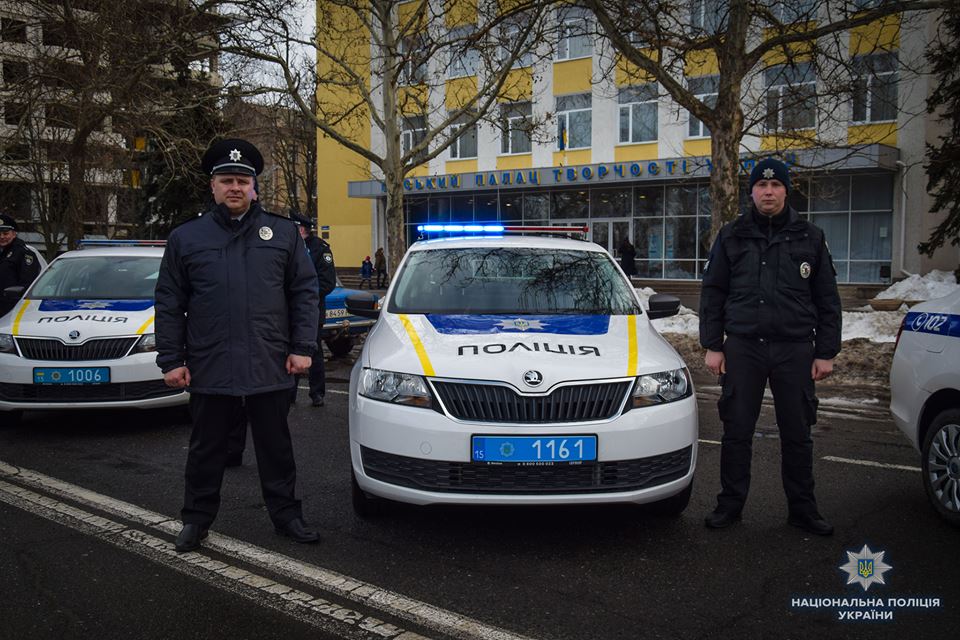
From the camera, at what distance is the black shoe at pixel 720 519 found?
4.45 m

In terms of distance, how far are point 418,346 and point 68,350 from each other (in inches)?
150

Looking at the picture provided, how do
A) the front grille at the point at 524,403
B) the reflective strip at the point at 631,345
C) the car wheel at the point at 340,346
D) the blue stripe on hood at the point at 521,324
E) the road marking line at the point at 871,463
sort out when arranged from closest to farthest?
the front grille at the point at 524,403, the reflective strip at the point at 631,345, the blue stripe on hood at the point at 521,324, the road marking line at the point at 871,463, the car wheel at the point at 340,346

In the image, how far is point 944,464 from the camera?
14.6ft

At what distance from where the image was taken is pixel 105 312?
7.12m

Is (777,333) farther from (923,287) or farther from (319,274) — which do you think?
(923,287)

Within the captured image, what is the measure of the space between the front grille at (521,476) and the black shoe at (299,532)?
1.73 feet

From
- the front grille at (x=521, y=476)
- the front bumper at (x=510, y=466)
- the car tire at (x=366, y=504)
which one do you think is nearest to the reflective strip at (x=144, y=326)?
the car tire at (x=366, y=504)

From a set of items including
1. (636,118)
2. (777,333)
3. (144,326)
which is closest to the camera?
(777,333)

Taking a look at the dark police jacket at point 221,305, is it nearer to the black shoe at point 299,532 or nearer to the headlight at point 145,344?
the black shoe at point 299,532

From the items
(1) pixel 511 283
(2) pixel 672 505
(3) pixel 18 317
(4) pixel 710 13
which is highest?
(4) pixel 710 13

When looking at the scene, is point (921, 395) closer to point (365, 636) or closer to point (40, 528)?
point (365, 636)

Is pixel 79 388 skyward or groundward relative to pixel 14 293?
groundward

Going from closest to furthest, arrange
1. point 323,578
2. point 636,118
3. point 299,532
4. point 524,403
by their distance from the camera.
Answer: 1. point 323,578
2. point 524,403
3. point 299,532
4. point 636,118

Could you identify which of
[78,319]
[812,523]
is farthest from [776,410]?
[78,319]
